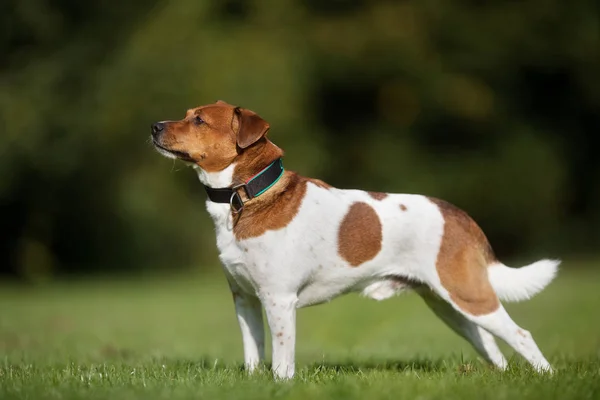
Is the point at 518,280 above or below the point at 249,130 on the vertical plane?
below

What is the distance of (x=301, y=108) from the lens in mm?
26391

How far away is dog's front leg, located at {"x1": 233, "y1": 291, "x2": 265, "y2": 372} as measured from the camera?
6.57 meters

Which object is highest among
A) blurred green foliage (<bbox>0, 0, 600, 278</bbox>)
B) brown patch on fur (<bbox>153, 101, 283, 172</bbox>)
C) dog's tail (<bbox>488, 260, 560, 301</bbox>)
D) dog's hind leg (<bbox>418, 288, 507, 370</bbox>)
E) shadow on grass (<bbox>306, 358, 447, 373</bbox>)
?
brown patch on fur (<bbox>153, 101, 283, 172</bbox>)

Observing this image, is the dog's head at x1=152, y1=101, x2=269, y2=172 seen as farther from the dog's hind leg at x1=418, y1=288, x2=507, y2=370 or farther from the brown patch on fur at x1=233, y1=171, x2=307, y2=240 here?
the dog's hind leg at x1=418, y1=288, x2=507, y2=370

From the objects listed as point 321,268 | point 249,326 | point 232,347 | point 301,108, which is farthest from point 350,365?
point 301,108

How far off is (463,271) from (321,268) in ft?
3.89

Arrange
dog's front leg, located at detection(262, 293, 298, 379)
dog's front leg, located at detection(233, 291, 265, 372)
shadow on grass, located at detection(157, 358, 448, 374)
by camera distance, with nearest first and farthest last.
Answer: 1. dog's front leg, located at detection(262, 293, 298, 379)
2. dog's front leg, located at detection(233, 291, 265, 372)
3. shadow on grass, located at detection(157, 358, 448, 374)

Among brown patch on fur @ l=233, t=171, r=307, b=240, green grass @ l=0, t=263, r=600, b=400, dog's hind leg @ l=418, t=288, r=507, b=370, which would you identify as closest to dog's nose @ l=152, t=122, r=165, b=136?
brown patch on fur @ l=233, t=171, r=307, b=240

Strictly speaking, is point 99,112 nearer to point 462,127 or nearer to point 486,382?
point 462,127

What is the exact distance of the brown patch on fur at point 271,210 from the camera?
6199mm

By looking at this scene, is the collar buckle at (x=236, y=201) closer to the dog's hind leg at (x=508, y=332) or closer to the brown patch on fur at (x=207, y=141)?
the brown patch on fur at (x=207, y=141)

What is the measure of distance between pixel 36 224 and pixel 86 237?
1.79m

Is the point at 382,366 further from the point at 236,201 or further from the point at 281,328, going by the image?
the point at 236,201

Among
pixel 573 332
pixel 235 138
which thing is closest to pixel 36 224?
pixel 573 332
